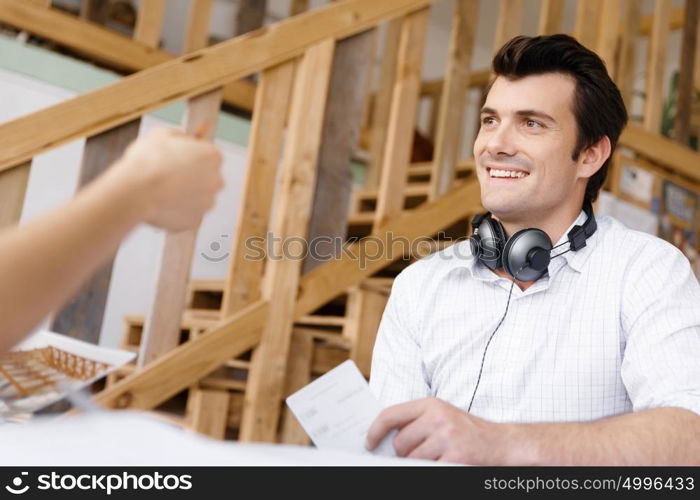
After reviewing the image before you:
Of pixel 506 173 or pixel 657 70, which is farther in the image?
pixel 657 70

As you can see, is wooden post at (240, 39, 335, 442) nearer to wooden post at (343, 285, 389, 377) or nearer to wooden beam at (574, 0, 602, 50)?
wooden post at (343, 285, 389, 377)

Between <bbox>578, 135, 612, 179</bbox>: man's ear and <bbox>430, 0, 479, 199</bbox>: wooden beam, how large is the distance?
4.53ft

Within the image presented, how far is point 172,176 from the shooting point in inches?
22.9

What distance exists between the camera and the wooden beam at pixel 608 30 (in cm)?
321

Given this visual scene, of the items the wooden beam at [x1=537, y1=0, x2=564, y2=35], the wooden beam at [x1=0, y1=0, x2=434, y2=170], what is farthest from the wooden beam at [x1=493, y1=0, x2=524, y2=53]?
the wooden beam at [x1=0, y1=0, x2=434, y2=170]

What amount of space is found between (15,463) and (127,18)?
504 centimetres

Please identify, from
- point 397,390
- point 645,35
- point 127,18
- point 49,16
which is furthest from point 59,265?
point 645,35

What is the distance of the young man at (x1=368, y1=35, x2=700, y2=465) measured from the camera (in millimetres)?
947

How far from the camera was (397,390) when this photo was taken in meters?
1.37

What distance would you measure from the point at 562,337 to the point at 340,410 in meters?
0.50

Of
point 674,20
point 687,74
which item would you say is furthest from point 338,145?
point 674,20

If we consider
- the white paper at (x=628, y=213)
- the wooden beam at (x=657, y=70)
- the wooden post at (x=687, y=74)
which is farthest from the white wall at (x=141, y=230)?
the wooden post at (x=687, y=74)

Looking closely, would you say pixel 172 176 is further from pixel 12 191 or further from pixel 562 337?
pixel 12 191

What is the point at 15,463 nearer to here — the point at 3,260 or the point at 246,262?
the point at 3,260
